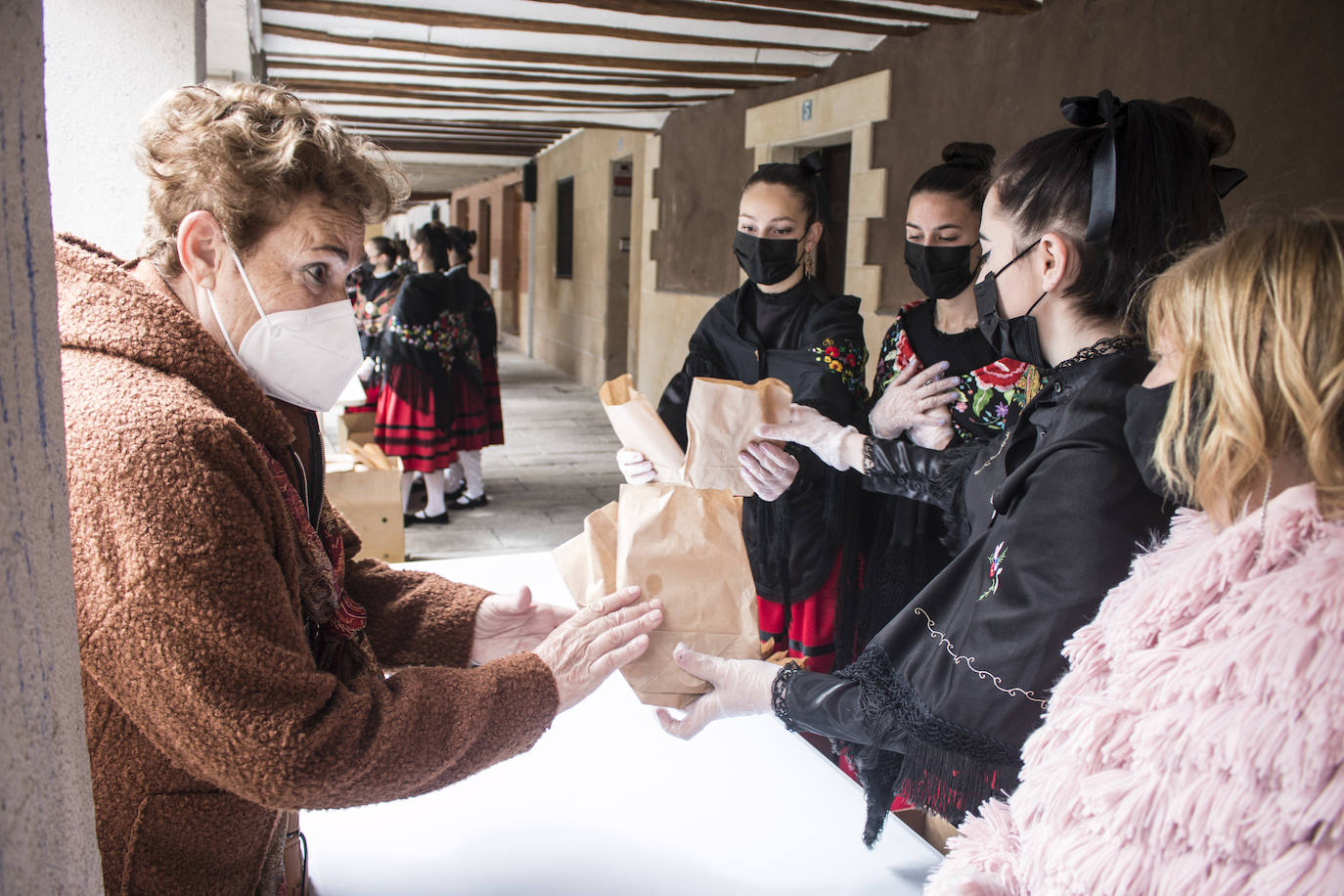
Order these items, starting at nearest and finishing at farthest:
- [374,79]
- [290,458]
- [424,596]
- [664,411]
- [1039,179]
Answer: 1. [290,458]
2. [1039,179]
3. [424,596]
4. [664,411]
5. [374,79]

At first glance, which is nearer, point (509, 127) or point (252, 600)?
point (252, 600)

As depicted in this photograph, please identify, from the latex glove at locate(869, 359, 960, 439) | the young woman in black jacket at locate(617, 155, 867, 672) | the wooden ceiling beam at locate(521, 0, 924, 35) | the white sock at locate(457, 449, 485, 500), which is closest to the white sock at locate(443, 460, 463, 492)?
the white sock at locate(457, 449, 485, 500)

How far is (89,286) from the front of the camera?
110cm

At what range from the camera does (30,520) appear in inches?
22.4

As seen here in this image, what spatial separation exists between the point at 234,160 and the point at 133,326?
0.27m

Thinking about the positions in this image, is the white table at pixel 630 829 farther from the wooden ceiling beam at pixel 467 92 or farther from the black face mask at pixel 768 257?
the wooden ceiling beam at pixel 467 92

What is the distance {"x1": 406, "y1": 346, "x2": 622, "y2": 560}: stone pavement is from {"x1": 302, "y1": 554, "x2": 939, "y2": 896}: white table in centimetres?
387

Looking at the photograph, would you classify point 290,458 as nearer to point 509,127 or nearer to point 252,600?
point 252,600

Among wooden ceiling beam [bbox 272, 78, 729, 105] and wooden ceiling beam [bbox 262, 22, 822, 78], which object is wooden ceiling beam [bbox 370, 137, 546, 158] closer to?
wooden ceiling beam [bbox 272, 78, 729, 105]

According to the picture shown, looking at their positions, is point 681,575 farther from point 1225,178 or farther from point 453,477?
point 453,477

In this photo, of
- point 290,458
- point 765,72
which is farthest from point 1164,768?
point 765,72

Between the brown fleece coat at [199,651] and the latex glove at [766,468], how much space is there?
0.64 meters

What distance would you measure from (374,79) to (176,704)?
7174mm

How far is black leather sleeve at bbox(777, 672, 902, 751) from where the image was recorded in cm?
134
